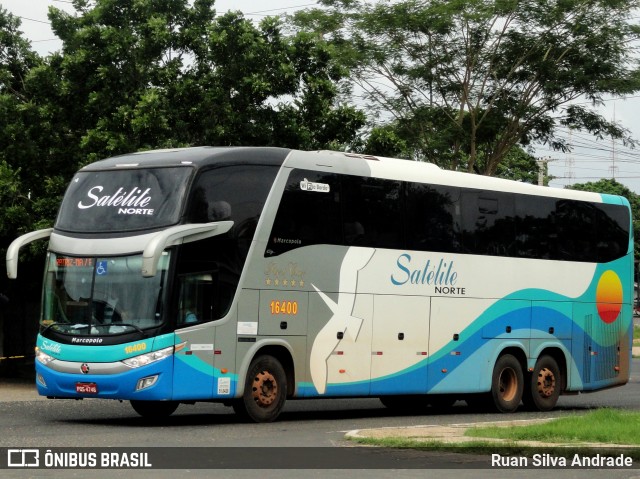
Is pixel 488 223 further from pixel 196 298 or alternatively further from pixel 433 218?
pixel 196 298

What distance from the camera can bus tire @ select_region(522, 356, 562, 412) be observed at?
23312mm

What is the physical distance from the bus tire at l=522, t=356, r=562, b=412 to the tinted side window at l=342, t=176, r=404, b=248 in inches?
176

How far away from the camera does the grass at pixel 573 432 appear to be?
1460 centimetres

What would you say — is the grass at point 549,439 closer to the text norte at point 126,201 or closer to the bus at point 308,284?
the bus at point 308,284

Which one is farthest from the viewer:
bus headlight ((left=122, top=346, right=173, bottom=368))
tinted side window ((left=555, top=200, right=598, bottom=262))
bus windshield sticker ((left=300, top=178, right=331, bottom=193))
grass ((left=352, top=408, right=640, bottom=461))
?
tinted side window ((left=555, top=200, right=598, bottom=262))

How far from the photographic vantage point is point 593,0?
33.2 meters

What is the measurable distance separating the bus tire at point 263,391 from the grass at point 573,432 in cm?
364

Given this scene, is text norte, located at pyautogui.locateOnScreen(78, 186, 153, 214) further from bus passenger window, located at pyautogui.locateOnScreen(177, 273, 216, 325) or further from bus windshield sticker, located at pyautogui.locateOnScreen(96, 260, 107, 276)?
bus passenger window, located at pyautogui.locateOnScreen(177, 273, 216, 325)

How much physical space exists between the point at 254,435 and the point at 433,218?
6.29 m

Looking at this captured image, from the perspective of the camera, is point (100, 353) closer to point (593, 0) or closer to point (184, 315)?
point (184, 315)

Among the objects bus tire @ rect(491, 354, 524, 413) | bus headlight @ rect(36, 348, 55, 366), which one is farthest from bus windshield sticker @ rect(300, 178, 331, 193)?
bus tire @ rect(491, 354, 524, 413)

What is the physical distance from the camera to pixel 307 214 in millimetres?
18922

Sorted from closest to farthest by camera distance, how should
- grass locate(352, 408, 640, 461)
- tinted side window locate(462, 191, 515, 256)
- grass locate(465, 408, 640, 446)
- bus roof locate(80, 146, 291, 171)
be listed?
grass locate(352, 408, 640, 461) < grass locate(465, 408, 640, 446) < bus roof locate(80, 146, 291, 171) < tinted side window locate(462, 191, 515, 256)

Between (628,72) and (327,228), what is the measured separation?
56.4 feet
